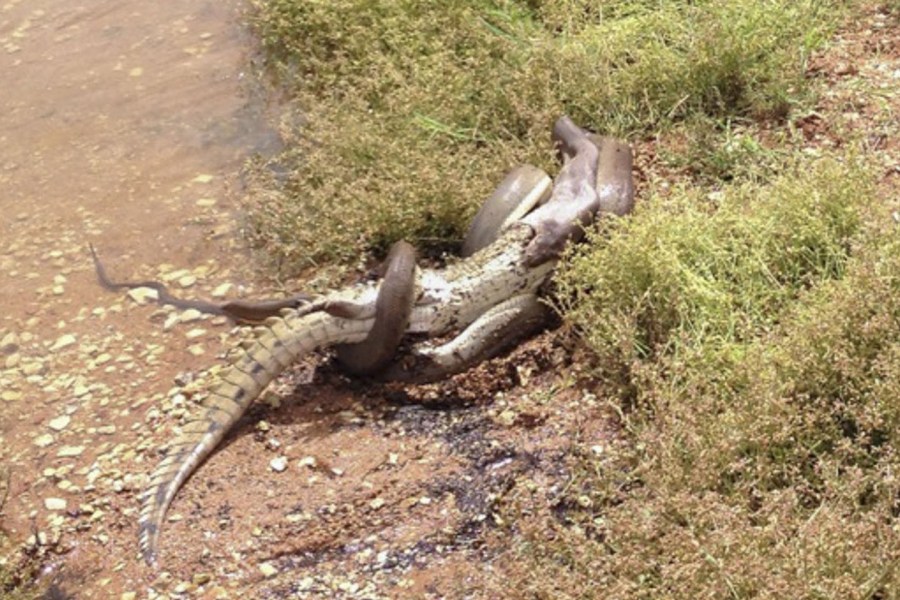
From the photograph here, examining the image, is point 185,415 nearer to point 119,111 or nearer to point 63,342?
point 63,342

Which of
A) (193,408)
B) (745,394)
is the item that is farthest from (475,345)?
(745,394)

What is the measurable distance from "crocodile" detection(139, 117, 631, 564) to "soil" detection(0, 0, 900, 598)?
0.30 feet

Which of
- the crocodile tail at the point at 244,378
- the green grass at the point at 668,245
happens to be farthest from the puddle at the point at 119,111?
the crocodile tail at the point at 244,378

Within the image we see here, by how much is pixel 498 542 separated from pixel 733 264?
57.5 inches

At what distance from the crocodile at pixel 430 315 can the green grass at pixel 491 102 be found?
43cm

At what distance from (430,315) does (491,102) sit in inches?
60.2

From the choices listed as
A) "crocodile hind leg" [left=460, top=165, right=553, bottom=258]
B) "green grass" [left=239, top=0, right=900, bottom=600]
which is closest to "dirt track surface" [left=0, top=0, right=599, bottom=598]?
"green grass" [left=239, top=0, right=900, bottom=600]

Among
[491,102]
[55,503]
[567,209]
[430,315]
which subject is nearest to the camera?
[55,503]

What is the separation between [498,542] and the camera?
13.9 ft

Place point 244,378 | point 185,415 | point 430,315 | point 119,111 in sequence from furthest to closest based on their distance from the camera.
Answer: point 119,111, point 430,315, point 185,415, point 244,378

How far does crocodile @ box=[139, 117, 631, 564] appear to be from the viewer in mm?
4945

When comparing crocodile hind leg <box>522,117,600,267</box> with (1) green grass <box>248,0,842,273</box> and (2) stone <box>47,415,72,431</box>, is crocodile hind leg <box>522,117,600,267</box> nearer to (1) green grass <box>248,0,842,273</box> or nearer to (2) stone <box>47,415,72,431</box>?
(1) green grass <box>248,0,842,273</box>

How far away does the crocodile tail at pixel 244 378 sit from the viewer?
15.8 feet

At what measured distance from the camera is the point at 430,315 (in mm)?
5281
